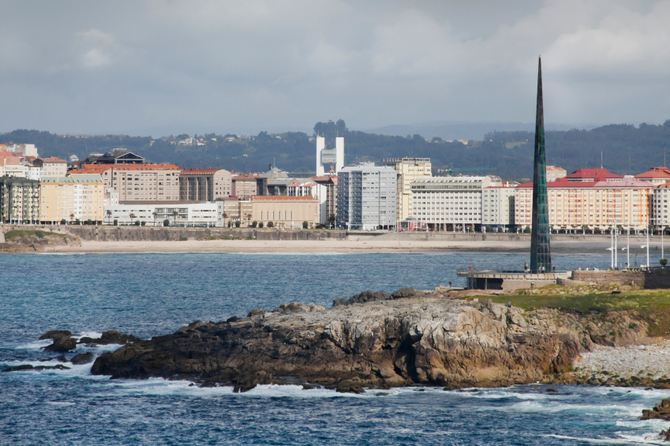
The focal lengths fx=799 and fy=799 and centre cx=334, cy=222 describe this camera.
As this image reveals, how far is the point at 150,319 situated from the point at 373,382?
21394mm

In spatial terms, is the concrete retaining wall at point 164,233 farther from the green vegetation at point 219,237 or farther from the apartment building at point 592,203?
the apartment building at point 592,203

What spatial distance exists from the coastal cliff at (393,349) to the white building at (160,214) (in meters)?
128

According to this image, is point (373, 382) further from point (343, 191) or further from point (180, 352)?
point (343, 191)

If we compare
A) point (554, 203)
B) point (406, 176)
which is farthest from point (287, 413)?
point (406, 176)

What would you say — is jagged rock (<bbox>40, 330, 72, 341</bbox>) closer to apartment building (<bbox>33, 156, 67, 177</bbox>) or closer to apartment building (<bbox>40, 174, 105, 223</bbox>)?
apartment building (<bbox>40, 174, 105, 223</bbox>)

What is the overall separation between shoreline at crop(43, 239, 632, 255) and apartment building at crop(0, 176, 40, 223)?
24.1 m

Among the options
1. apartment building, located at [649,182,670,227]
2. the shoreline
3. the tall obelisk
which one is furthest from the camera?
apartment building, located at [649,182,670,227]

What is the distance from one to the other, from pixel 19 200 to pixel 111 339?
115942mm

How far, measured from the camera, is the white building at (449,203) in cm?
17312

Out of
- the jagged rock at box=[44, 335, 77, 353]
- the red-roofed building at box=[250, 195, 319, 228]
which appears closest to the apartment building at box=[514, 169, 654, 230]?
the red-roofed building at box=[250, 195, 319, 228]

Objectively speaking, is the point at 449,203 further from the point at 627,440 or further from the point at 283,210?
the point at 627,440

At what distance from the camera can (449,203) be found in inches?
6870

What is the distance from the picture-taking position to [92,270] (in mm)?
85375

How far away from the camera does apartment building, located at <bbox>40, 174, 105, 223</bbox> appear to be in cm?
15050
